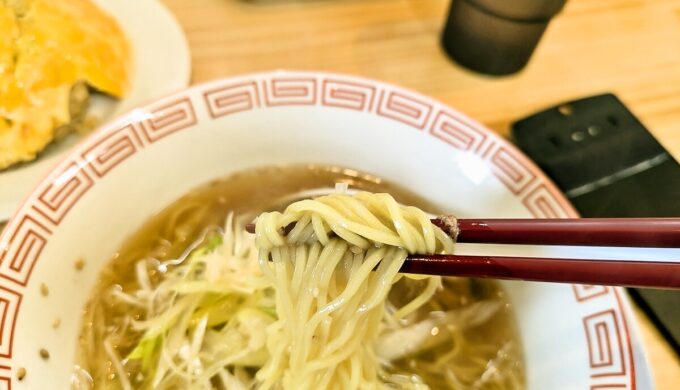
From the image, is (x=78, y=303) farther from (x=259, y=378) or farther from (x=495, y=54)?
(x=495, y=54)

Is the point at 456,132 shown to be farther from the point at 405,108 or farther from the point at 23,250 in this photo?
the point at 23,250

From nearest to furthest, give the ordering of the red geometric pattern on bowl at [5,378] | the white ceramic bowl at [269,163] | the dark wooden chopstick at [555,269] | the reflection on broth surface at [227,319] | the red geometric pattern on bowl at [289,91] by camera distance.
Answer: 1. the dark wooden chopstick at [555,269]
2. the red geometric pattern on bowl at [5,378]
3. the white ceramic bowl at [269,163]
4. the reflection on broth surface at [227,319]
5. the red geometric pattern on bowl at [289,91]

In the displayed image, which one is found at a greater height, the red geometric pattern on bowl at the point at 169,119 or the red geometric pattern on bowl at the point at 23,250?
the red geometric pattern on bowl at the point at 169,119

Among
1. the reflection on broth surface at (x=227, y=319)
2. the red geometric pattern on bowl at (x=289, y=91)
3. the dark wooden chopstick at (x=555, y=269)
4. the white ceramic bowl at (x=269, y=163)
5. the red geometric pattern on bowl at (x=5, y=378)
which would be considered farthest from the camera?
the red geometric pattern on bowl at (x=289, y=91)

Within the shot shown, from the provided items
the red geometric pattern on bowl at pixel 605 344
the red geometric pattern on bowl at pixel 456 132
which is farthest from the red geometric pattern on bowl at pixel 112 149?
the red geometric pattern on bowl at pixel 605 344

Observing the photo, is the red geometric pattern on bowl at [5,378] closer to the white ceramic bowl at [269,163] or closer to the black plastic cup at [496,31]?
the white ceramic bowl at [269,163]

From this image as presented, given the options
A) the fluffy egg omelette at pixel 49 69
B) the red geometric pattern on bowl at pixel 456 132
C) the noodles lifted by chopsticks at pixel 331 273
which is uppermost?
the fluffy egg omelette at pixel 49 69

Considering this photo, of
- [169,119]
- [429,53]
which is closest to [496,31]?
[429,53]
